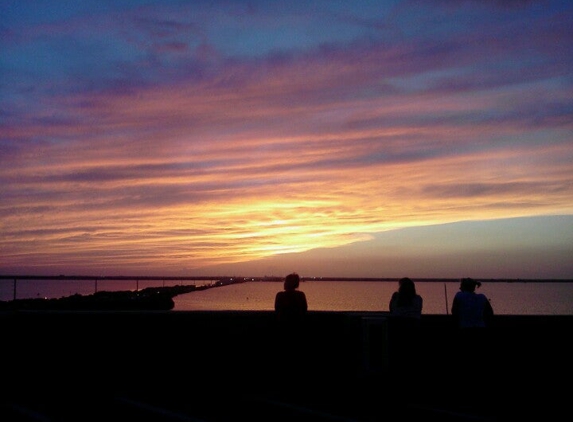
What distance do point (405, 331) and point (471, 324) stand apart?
1.25 m

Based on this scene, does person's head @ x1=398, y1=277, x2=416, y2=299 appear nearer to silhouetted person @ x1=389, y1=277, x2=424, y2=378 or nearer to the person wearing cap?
silhouetted person @ x1=389, y1=277, x2=424, y2=378

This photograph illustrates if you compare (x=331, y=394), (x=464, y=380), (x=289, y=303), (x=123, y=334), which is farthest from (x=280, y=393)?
(x=123, y=334)

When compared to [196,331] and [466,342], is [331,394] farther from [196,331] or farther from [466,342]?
[196,331]

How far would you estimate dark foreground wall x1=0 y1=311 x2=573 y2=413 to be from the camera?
43.2ft

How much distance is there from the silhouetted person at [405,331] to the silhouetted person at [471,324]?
804 mm

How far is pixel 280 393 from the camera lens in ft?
44.4

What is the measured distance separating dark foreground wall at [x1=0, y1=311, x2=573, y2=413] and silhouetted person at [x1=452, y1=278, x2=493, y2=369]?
44 millimetres

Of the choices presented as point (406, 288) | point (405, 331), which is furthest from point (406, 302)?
point (405, 331)

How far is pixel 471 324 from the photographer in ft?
46.9

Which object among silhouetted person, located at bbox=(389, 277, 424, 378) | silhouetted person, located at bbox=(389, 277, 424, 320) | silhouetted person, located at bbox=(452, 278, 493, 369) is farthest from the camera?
silhouetted person, located at bbox=(389, 277, 424, 320)

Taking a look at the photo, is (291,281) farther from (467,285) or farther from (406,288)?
(467,285)

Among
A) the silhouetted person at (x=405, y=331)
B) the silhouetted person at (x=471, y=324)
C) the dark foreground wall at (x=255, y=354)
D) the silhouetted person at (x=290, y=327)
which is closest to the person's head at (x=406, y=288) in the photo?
the silhouetted person at (x=405, y=331)

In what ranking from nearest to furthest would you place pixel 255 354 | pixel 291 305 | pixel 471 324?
pixel 471 324
pixel 291 305
pixel 255 354

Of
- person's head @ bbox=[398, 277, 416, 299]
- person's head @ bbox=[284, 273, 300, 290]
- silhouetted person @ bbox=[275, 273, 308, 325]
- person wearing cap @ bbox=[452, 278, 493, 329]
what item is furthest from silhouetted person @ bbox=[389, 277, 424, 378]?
person's head @ bbox=[284, 273, 300, 290]
